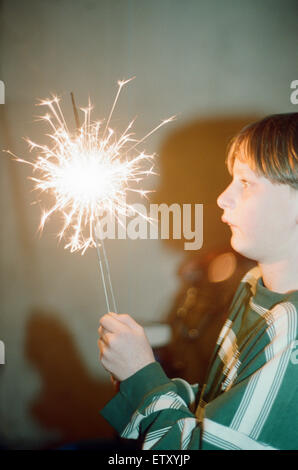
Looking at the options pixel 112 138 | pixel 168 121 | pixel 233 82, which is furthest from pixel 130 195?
pixel 233 82

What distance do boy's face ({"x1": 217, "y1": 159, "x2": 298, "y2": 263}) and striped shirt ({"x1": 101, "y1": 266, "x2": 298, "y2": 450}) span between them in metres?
0.09

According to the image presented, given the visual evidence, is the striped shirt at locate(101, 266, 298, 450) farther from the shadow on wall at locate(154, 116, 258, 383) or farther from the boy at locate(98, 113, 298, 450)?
the shadow on wall at locate(154, 116, 258, 383)

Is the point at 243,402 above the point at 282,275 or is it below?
below

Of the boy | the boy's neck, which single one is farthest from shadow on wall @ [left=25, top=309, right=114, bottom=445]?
the boy's neck

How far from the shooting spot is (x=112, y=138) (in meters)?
1.49

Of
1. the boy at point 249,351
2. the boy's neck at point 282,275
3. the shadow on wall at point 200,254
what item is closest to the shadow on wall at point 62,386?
the shadow on wall at point 200,254

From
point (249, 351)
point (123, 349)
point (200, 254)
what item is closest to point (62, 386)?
point (200, 254)

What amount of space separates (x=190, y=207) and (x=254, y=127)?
78cm

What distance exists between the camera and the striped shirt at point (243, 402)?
1.85 feet

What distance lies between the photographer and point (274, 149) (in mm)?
693

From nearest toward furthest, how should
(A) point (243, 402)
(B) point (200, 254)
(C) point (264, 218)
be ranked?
(A) point (243, 402) → (C) point (264, 218) → (B) point (200, 254)

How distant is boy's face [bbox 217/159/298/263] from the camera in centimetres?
68

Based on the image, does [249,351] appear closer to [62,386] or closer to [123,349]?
[123,349]

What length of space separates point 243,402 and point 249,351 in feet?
0.38
